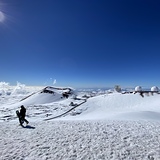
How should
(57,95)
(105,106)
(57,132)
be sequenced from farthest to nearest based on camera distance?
(57,95)
(105,106)
(57,132)

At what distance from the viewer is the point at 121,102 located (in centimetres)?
4353

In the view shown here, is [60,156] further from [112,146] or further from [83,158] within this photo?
[112,146]

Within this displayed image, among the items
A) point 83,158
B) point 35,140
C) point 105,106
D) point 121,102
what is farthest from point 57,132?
point 121,102

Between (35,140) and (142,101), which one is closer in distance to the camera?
(35,140)

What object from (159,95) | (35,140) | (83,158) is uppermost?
(159,95)

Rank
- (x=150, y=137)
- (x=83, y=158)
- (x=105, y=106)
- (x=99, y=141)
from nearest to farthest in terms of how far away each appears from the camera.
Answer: (x=83, y=158), (x=99, y=141), (x=150, y=137), (x=105, y=106)

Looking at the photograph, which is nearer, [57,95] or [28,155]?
[28,155]

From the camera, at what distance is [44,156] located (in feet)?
27.9

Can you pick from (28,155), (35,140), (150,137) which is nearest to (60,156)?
(28,155)

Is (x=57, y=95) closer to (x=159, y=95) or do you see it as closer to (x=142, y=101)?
(x=142, y=101)

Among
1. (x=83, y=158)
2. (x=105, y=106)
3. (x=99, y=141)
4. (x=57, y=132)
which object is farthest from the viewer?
(x=105, y=106)

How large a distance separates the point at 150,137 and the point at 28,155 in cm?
942

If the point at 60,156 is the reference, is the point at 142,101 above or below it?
above

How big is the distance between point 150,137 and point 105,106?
1182 inches
